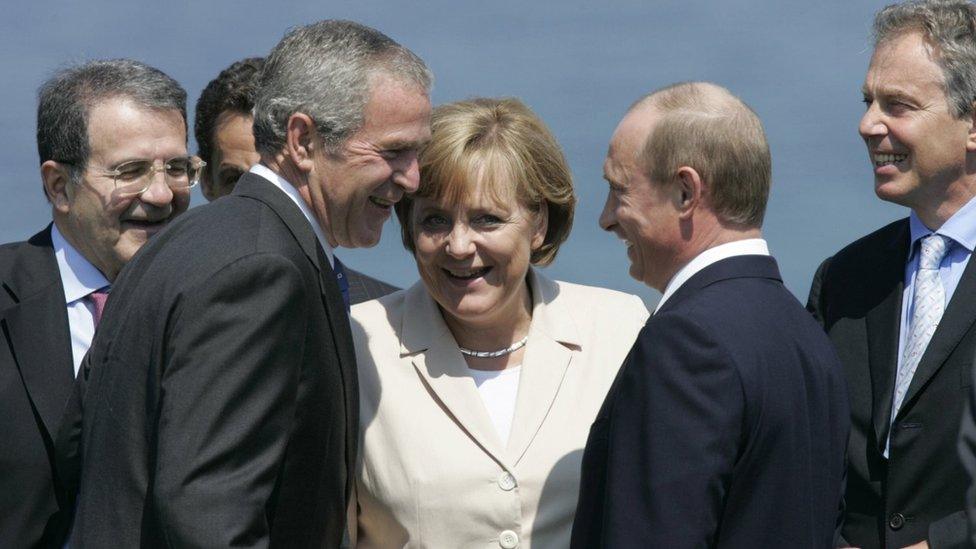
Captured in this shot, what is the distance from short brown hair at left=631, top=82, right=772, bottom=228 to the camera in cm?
343

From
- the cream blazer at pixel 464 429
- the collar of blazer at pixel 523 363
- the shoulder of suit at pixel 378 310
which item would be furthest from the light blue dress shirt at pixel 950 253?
the shoulder of suit at pixel 378 310

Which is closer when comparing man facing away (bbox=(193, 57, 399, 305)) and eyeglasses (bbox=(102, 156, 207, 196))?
eyeglasses (bbox=(102, 156, 207, 196))

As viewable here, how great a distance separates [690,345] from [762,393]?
0.21 metres

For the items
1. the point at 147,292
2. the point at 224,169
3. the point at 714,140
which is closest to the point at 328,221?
the point at 147,292

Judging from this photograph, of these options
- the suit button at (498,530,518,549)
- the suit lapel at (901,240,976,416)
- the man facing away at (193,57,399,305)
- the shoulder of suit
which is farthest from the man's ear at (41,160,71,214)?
the suit lapel at (901,240,976,416)

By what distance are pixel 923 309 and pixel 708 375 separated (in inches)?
64.7

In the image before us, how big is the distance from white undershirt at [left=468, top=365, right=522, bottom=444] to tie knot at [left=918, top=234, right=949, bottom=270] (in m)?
1.44

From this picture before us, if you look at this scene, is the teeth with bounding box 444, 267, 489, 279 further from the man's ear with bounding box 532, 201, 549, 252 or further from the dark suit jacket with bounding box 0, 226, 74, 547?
the dark suit jacket with bounding box 0, 226, 74, 547

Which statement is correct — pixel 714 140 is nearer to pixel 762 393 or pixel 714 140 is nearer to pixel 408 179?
pixel 762 393

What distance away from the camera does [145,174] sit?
4.76 m

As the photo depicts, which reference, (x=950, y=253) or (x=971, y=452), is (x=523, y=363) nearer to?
(x=950, y=253)

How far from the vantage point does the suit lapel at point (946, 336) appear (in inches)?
172

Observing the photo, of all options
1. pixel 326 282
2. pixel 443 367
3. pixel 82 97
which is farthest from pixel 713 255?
pixel 82 97

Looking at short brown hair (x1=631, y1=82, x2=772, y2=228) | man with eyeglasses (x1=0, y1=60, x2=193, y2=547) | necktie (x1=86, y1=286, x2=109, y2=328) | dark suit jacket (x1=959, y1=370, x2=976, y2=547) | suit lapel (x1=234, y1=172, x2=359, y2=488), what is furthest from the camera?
necktie (x1=86, y1=286, x2=109, y2=328)
